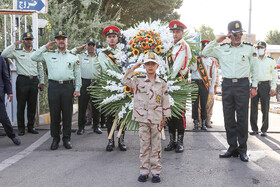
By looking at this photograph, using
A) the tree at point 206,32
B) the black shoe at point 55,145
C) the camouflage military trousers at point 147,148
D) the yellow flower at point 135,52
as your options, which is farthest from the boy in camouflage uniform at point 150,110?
the tree at point 206,32

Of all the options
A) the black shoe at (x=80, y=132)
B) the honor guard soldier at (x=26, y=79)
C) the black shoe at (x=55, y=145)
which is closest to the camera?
the black shoe at (x=55, y=145)

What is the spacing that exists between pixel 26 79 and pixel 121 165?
3545 millimetres

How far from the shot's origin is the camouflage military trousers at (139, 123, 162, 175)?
403 cm

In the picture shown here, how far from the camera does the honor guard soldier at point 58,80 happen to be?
5.70 m

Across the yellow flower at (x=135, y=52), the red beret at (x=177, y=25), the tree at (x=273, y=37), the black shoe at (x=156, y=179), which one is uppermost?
the tree at (x=273, y=37)

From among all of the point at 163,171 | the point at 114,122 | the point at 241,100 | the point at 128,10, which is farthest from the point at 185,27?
the point at 128,10

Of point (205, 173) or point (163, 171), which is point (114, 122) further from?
point (205, 173)

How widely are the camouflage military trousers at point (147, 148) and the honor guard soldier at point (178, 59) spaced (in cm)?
133

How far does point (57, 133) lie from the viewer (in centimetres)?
577

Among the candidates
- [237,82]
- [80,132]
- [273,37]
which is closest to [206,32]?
[273,37]

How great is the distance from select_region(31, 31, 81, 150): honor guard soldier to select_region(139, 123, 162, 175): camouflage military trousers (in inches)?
84.5

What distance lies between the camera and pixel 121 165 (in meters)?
4.69

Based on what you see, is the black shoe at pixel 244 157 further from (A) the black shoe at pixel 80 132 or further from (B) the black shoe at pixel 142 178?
(A) the black shoe at pixel 80 132

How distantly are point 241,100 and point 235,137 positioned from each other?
2.21ft
